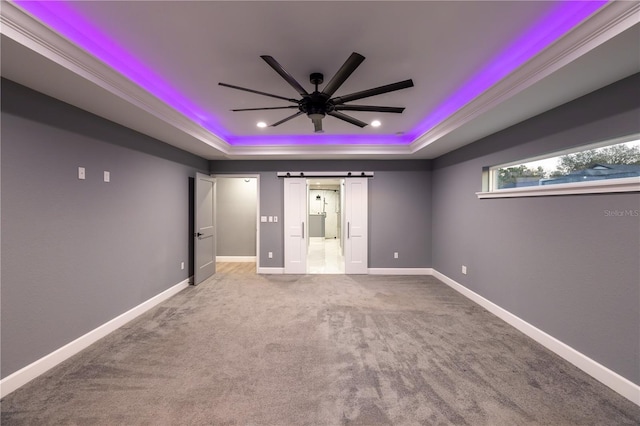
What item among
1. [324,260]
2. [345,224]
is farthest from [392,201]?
[324,260]

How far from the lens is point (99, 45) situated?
1.96 metres

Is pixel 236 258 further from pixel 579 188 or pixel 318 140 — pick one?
pixel 579 188

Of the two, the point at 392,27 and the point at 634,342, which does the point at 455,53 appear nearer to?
the point at 392,27

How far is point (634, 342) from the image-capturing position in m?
1.81

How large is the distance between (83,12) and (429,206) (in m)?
5.37

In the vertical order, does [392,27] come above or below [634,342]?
above

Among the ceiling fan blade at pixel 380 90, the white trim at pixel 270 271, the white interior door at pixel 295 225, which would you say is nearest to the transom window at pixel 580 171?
the ceiling fan blade at pixel 380 90

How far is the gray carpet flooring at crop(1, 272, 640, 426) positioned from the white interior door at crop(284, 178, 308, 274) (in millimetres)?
1943

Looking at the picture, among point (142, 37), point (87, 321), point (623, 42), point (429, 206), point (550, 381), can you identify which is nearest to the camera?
point (623, 42)

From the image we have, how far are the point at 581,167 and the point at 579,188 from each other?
0.95 ft

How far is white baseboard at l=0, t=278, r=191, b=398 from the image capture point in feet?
6.17

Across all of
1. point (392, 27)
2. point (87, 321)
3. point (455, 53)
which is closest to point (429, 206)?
point (455, 53)

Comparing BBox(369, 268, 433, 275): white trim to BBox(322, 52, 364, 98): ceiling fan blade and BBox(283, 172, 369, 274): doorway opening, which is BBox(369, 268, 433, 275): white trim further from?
BBox(322, 52, 364, 98): ceiling fan blade

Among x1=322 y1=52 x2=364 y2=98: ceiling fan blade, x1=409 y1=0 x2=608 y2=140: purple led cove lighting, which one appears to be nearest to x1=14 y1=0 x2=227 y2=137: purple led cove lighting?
x1=322 y1=52 x2=364 y2=98: ceiling fan blade
